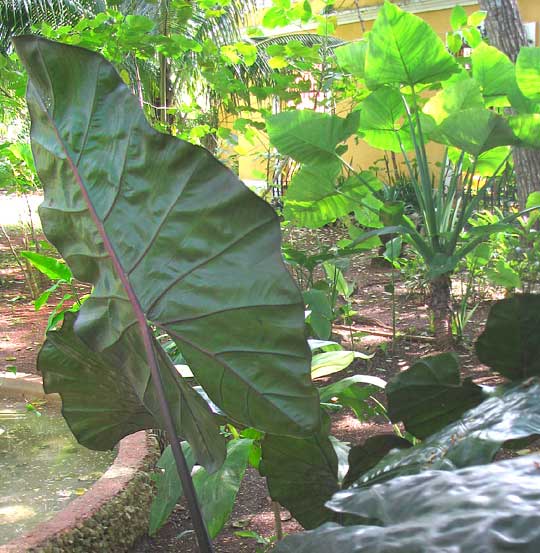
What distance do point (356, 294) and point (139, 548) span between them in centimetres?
398

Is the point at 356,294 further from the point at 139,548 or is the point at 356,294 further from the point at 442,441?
the point at 442,441

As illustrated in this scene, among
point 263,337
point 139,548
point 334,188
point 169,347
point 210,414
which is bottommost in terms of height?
point 139,548

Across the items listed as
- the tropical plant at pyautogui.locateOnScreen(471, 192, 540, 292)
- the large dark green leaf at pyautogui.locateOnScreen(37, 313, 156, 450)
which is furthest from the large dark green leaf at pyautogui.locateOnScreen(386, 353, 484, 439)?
the tropical plant at pyautogui.locateOnScreen(471, 192, 540, 292)

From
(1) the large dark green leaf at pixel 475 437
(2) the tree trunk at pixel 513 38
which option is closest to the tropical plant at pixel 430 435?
(1) the large dark green leaf at pixel 475 437

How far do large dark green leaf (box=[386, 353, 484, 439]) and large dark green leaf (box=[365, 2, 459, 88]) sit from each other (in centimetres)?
202

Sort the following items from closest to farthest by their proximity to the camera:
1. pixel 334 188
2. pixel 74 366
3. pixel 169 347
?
pixel 74 366 < pixel 169 347 < pixel 334 188

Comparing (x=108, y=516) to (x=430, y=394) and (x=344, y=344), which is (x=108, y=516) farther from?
(x=344, y=344)

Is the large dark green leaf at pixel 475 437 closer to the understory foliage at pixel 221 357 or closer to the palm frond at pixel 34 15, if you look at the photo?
the understory foliage at pixel 221 357

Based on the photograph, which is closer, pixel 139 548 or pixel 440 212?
pixel 139 548

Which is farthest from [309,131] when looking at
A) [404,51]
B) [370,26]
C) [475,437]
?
[370,26]

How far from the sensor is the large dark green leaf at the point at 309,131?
2998 mm

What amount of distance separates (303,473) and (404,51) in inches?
79.3

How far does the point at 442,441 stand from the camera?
2.66 feet

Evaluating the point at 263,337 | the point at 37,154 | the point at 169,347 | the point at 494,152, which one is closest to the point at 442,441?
the point at 263,337
